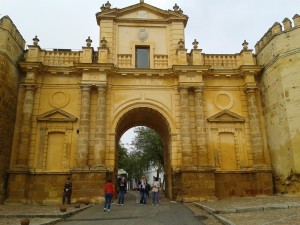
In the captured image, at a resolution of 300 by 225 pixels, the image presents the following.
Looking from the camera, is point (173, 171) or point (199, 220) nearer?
point (199, 220)

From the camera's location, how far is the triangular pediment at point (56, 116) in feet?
56.2

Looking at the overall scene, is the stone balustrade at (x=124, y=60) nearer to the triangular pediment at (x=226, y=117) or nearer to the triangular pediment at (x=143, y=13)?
the triangular pediment at (x=143, y=13)

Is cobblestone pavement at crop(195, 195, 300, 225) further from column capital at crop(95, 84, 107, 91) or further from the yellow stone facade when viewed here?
column capital at crop(95, 84, 107, 91)

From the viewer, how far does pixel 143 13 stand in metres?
19.9

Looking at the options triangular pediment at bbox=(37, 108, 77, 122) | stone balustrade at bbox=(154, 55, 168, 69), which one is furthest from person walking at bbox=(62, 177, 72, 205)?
stone balustrade at bbox=(154, 55, 168, 69)

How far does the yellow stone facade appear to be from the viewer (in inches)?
632

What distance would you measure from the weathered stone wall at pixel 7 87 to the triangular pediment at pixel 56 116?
162 centimetres

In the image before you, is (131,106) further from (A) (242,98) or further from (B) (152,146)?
(B) (152,146)

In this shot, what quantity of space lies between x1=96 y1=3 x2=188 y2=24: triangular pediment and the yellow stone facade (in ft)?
0.32

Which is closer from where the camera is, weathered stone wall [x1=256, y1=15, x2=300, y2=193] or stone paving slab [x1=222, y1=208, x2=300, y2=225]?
stone paving slab [x1=222, y1=208, x2=300, y2=225]

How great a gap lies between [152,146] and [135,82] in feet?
57.7

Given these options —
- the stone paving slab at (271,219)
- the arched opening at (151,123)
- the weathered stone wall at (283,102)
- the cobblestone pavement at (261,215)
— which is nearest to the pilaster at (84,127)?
the arched opening at (151,123)

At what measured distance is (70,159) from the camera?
1664cm

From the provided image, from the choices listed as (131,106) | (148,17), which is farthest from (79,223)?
(148,17)
